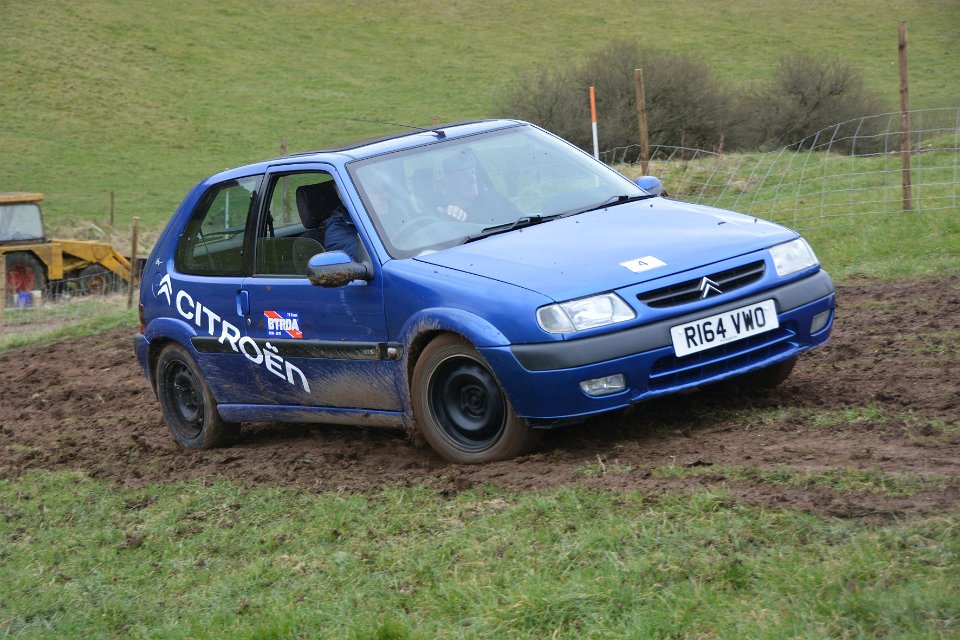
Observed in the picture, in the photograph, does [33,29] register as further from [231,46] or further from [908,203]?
[908,203]

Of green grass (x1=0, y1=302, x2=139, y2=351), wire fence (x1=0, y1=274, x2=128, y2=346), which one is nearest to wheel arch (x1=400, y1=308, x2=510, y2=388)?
green grass (x1=0, y1=302, x2=139, y2=351)

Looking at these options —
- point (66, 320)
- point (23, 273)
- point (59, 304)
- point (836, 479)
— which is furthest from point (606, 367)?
point (23, 273)

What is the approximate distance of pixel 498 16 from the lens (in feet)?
221

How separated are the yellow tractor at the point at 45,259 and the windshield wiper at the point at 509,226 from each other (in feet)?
64.7

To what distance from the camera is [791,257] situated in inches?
230

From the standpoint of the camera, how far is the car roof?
6.56 m

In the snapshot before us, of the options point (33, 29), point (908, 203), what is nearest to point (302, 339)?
A: point (908, 203)

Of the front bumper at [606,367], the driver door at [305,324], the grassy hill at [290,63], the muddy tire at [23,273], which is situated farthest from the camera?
the grassy hill at [290,63]

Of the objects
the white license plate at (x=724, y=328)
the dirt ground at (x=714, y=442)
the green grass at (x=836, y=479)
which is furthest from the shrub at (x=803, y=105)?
the green grass at (x=836, y=479)

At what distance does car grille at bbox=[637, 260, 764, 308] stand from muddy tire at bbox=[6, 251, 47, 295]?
20.7m

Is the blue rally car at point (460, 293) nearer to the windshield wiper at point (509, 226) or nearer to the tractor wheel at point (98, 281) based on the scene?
the windshield wiper at point (509, 226)

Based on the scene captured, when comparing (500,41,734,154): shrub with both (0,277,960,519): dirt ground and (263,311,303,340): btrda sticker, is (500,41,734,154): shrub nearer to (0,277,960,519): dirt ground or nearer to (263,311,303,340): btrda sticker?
(0,277,960,519): dirt ground

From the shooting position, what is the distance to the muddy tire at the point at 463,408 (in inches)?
218

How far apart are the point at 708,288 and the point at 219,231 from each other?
3215mm
